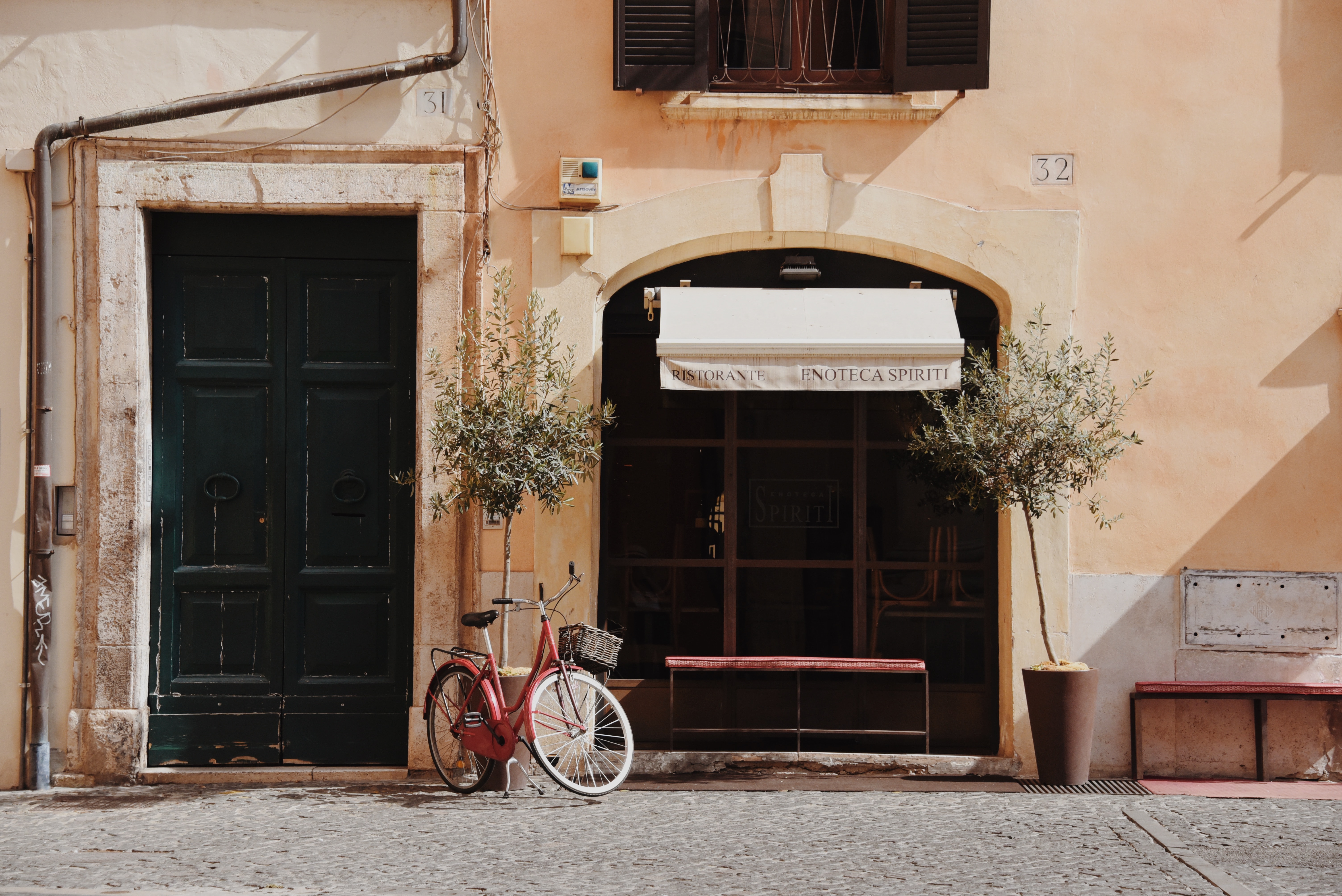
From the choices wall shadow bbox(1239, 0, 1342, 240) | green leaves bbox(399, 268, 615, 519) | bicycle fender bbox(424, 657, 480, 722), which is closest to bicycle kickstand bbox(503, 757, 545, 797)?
bicycle fender bbox(424, 657, 480, 722)

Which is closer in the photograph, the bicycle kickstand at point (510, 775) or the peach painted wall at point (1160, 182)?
the bicycle kickstand at point (510, 775)

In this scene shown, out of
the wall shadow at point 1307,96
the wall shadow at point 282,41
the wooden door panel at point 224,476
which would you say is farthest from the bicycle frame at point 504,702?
the wall shadow at point 1307,96

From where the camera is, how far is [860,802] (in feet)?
19.3

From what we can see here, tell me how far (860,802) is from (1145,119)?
4182 mm

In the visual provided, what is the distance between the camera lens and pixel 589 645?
19.3ft

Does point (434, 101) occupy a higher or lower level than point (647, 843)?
higher

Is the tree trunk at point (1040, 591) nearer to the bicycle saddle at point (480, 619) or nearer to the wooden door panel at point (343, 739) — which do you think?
the bicycle saddle at point (480, 619)

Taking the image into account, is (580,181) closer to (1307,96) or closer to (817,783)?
(817,783)

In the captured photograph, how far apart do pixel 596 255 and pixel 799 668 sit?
263cm

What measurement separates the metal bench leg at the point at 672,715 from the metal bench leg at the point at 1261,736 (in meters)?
3.23

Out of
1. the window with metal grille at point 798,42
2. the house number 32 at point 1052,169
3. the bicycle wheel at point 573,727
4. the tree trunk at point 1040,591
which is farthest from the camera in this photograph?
the window with metal grille at point 798,42

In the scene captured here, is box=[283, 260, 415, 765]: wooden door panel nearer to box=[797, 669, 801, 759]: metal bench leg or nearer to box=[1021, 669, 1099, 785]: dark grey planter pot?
box=[797, 669, 801, 759]: metal bench leg

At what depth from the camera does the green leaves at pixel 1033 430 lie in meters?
6.03

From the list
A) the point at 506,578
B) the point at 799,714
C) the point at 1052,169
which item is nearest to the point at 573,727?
the point at 506,578
